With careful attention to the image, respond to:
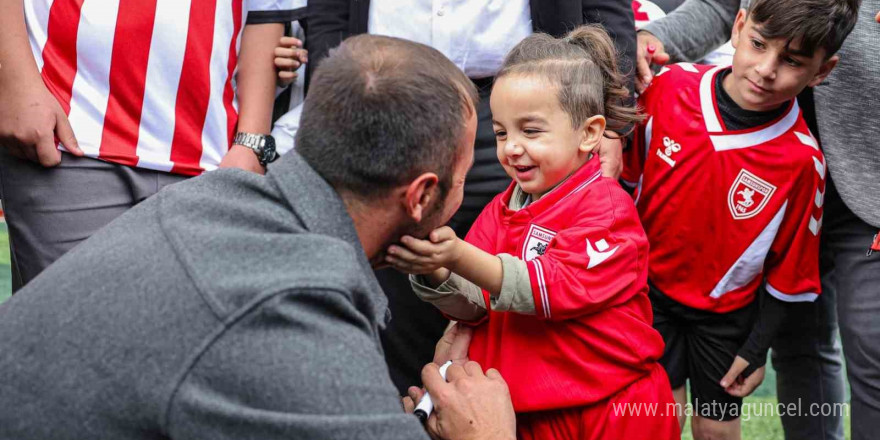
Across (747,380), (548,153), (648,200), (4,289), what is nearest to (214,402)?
(548,153)

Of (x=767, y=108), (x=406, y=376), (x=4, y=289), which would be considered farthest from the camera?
(x=4, y=289)

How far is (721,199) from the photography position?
278 cm

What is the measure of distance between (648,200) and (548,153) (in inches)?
26.4

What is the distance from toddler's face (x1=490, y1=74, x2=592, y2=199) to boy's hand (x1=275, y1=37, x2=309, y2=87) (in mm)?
829

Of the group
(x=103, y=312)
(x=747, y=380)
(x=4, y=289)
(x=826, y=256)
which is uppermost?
(x=103, y=312)

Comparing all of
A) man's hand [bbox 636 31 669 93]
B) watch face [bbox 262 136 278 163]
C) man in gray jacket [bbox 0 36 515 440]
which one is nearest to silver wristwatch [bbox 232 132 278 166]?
watch face [bbox 262 136 278 163]

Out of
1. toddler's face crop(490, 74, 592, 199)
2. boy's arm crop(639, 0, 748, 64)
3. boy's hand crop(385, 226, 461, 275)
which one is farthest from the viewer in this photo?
boy's arm crop(639, 0, 748, 64)

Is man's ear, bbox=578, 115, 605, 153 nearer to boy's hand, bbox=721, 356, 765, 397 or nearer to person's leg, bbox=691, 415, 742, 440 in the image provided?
boy's hand, bbox=721, 356, 765, 397

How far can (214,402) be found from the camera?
143cm

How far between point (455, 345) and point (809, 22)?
4.44ft

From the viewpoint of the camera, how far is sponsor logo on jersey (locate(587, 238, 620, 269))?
2.23 metres

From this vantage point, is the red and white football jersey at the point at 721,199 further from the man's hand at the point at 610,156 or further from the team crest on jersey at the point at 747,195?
the man's hand at the point at 610,156

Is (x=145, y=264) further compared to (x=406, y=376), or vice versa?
(x=406, y=376)

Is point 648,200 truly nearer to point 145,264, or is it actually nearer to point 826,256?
point 826,256
